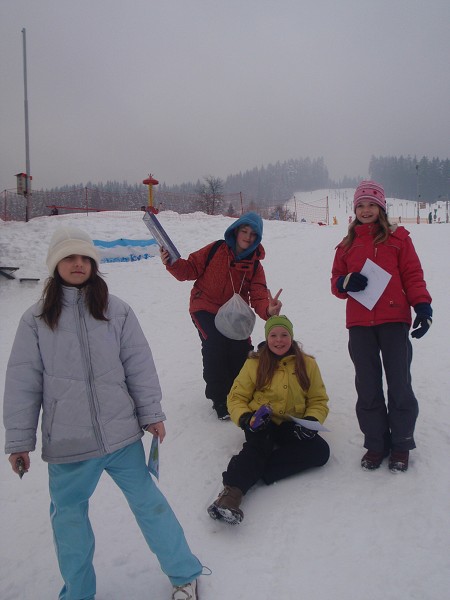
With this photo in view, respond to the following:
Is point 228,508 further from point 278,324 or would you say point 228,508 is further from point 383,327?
point 383,327

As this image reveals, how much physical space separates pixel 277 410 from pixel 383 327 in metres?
1.06

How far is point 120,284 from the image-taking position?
1073 cm

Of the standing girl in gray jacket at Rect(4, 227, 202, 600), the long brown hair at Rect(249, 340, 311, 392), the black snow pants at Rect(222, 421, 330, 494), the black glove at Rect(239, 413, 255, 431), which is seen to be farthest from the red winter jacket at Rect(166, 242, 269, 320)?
the standing girl in gray jacket at Rect(4, 227, 202, 600)

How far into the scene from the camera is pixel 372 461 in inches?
122

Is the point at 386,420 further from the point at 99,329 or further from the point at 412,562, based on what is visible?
the point at 99,329

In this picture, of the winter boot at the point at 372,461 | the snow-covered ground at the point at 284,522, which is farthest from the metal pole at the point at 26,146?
the winter boot at the point at 372,461

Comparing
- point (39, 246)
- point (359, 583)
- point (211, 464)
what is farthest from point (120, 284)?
point (359, 583)

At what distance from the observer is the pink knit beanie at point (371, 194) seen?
318 centimetres

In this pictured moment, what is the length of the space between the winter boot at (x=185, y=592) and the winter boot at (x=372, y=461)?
61.7 inches

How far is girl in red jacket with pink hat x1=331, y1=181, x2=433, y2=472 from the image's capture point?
305cm

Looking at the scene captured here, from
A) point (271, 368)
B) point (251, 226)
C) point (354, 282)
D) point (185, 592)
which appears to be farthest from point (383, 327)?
point (185, 592)

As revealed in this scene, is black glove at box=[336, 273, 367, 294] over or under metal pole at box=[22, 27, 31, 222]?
under

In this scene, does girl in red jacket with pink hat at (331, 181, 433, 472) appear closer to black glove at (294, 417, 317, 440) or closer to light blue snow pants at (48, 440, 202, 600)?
black glove at (294, 417, 317, 440)

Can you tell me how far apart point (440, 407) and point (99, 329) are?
11.2 feet
